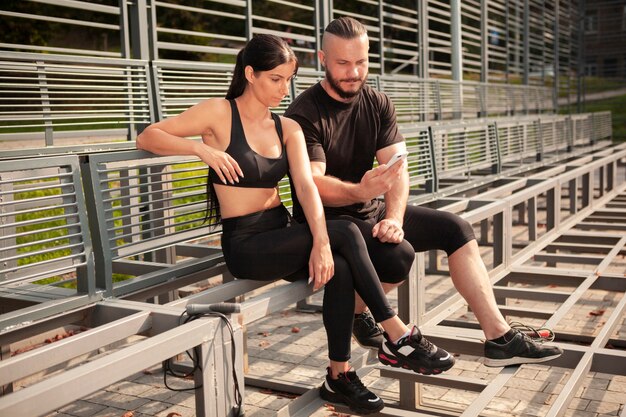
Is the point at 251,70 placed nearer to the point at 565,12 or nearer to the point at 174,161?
the point at 174,161

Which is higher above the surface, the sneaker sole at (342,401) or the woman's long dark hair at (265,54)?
the woman's long dark hair at (265,54)

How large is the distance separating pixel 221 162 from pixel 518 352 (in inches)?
63.7

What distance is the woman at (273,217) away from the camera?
316 cm

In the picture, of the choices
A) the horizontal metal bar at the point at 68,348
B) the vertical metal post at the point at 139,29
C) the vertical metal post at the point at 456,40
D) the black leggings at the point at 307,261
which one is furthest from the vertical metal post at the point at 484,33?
the horizontal metal bar at the point at 68,348

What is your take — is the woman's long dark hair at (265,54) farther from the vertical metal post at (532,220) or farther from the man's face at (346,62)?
the vertical metal post at (532,220)

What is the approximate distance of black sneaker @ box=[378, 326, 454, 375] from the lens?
3.23 meters

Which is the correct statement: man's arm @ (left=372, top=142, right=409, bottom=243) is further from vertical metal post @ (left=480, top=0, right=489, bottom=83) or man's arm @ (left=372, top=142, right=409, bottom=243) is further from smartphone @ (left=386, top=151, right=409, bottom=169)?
vertical metal post @ (left=480, top=0, right=489, bottom=83)

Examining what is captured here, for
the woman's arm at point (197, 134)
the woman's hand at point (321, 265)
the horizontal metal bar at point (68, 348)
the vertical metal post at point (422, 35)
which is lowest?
the horizontal metal bar at point (68, 348)

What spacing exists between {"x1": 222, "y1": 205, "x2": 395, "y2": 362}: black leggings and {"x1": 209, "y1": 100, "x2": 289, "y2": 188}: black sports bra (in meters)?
0.15

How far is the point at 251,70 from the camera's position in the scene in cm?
336

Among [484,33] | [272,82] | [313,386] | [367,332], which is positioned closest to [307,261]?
[367,332]

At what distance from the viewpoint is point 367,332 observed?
12.5ft

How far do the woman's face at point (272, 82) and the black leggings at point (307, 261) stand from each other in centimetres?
53

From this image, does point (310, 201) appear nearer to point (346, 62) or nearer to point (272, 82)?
point (272, 82)
